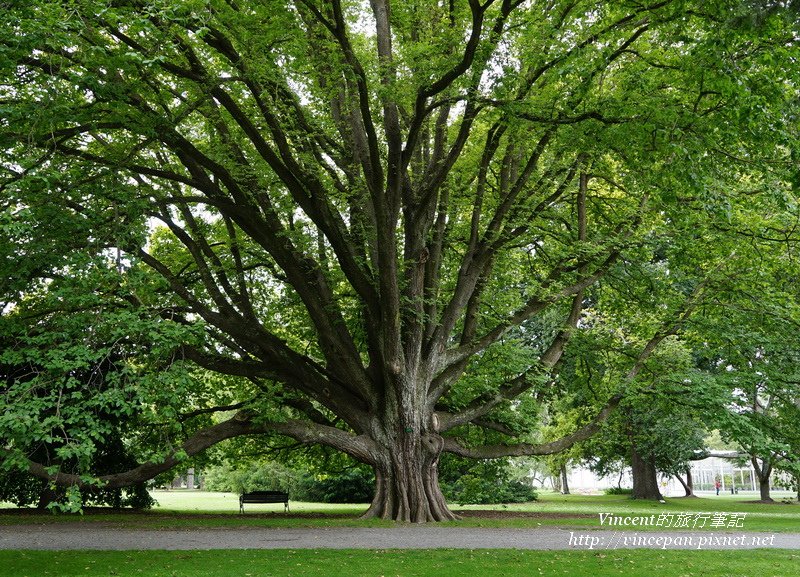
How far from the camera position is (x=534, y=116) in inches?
450

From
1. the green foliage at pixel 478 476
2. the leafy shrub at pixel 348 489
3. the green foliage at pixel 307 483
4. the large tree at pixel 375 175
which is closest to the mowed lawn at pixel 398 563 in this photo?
the large tree at pixel 375 175

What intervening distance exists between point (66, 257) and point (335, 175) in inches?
296

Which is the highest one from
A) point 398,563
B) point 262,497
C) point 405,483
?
point 405,483

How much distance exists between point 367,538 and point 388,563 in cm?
280

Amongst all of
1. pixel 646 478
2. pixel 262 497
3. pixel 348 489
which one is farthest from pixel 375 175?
pixel 646 478

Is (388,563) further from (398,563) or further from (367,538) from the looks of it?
(367,538)

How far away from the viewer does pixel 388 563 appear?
30.4 feet

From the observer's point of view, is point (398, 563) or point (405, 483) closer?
point (398, 563)

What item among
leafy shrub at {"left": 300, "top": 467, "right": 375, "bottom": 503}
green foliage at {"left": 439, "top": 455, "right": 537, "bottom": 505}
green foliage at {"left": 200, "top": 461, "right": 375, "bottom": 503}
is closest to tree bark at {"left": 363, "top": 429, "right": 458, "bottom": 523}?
green foliage at {"left": 439, "top": 455, "right": 537, "bottom": 505}

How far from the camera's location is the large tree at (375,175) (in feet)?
32.1

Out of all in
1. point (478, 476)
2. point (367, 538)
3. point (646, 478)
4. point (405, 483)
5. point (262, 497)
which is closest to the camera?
point (367, 538)

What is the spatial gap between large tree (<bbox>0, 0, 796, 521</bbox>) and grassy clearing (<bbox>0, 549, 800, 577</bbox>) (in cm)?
189

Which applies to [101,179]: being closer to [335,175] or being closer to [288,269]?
[288,269]

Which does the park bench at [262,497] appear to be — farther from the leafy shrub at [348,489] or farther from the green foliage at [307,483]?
the leafy shrub at [348,489]
